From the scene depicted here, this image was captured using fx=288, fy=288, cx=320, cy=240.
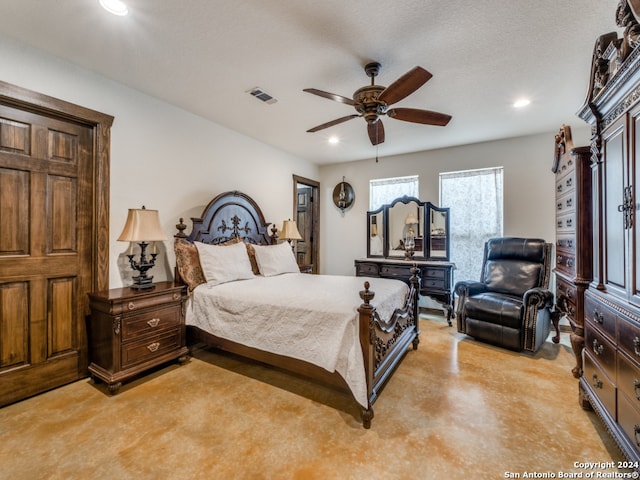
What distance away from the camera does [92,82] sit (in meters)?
2.59

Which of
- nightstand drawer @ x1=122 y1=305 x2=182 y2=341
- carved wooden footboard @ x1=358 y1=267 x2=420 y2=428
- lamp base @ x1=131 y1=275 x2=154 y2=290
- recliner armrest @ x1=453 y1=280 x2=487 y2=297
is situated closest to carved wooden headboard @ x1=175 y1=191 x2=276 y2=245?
lamp base @ x1=131 y1=275 x2=154 y2=290

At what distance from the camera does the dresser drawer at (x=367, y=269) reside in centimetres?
471

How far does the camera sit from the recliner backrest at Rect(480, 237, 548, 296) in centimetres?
361

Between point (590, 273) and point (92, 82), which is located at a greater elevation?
point (92, 82)

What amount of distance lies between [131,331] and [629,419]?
3251mm

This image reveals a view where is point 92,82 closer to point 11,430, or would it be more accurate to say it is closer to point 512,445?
point 11,430

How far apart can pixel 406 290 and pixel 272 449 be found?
1906mm

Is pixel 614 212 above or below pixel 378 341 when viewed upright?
above

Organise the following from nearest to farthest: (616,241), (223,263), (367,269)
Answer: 1. (616,241)
2. (223,263)
3. (367,269)

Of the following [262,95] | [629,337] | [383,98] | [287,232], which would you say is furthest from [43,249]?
[629,337]

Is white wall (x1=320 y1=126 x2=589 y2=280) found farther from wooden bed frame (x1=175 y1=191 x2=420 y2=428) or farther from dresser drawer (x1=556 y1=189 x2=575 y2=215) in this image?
wooden bed frame (x1=175 y1=191 x2=420 y2=428)

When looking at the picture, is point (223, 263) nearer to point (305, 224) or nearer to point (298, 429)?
point (298, 429)

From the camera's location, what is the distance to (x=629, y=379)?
1424 millimetres

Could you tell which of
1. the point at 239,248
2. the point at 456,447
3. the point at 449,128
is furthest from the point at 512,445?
the point at 449,128
